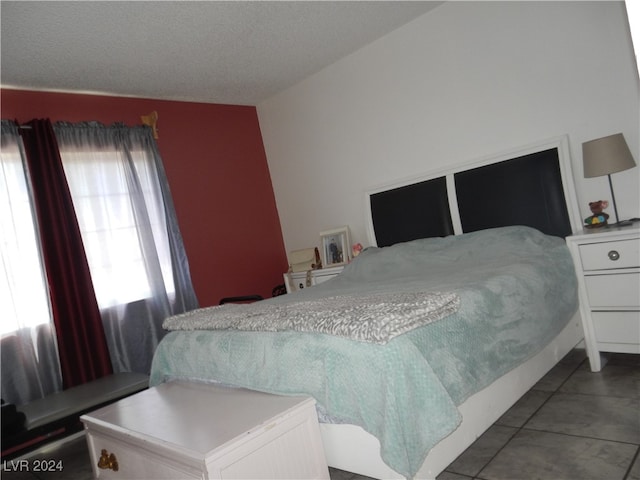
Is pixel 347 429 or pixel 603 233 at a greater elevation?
pixel 603 233

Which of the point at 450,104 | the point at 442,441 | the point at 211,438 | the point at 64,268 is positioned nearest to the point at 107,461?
the point at 211,438

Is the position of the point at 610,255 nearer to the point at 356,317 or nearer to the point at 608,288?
the point at 608,288

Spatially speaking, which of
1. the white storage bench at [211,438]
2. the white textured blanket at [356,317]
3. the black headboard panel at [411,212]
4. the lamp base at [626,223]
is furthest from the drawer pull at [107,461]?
the lamp base at [626,223]

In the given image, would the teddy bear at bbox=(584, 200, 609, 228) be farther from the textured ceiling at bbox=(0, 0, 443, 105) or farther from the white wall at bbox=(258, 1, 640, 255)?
the textured ceiling at bbox=(0, 0, 443, 105)

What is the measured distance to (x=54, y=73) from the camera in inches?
132

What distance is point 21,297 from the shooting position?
321 cm

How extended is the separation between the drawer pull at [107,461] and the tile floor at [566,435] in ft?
2.26

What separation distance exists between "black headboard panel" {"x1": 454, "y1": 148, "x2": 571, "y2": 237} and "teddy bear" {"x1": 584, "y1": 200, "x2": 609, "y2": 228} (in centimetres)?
15

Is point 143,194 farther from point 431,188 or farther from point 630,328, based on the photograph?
point 630,328

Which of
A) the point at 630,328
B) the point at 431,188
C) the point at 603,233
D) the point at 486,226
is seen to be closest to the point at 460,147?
the point at 431,188

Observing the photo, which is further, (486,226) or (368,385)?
(486,226)

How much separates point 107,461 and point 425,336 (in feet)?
4.57

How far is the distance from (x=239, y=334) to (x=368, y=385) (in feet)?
2.43

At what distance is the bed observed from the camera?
147cm
